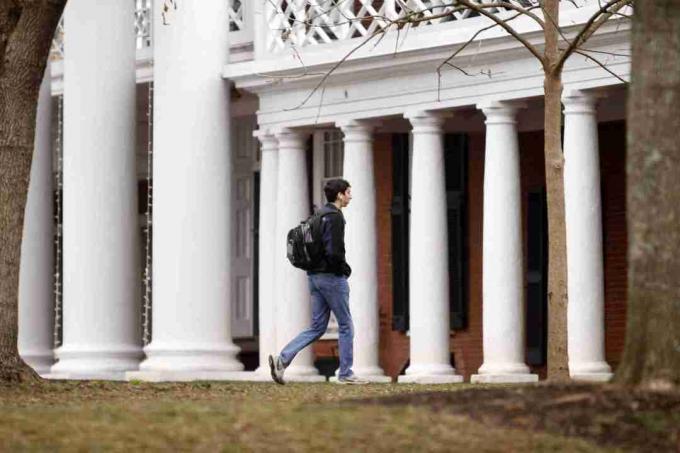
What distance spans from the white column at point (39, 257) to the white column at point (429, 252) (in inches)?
257

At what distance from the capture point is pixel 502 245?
74.8 feet

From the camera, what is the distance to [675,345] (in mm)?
11383

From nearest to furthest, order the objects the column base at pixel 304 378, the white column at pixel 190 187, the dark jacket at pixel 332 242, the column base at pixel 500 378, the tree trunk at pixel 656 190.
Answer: the tree trunk at pixel 656 190
the dark jacket at pixel 332 242
the column base at pixel 500 378
the column base at pixel 304 378
the white column at pixel 190 187

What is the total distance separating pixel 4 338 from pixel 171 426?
666 cm

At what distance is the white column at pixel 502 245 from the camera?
2264 cm

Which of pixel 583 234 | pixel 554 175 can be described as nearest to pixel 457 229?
pixel 583 234

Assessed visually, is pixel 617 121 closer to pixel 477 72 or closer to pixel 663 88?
pixel 477 72

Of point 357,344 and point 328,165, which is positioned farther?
point 328,165

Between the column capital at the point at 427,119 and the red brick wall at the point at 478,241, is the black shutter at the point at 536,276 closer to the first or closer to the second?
the red brick wall at the point at 478,241

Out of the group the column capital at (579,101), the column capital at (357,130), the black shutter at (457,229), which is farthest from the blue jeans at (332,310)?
the black shutter at (457,229)

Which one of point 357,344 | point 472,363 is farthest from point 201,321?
point 472,363

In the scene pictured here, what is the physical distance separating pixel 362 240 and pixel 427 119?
188 centimetres

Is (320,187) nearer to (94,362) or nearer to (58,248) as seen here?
(94,362)

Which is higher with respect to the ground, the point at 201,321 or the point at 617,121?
the point at 617,121
